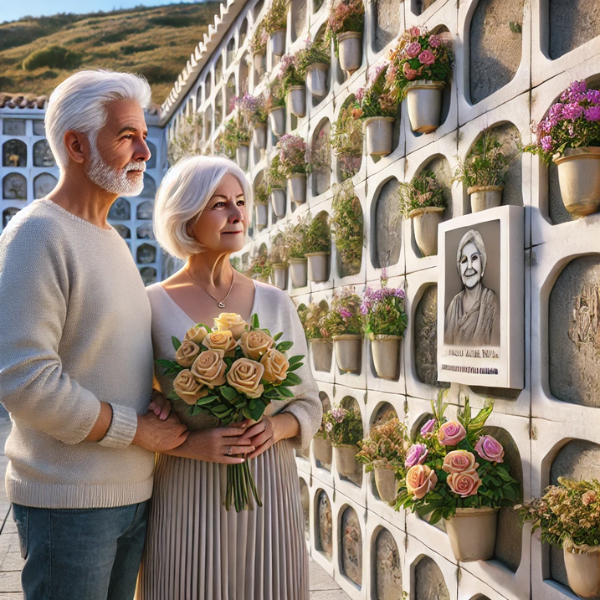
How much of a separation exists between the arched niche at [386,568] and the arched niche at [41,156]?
10.5m

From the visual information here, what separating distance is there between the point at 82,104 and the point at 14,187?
1147cm

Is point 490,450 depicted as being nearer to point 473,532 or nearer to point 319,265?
point 473,532

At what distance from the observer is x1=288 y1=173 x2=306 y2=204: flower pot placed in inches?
177

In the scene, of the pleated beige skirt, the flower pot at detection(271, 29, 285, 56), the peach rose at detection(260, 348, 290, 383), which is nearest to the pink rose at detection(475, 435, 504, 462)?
the pleated beige skirt

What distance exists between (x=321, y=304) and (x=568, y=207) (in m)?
2.34

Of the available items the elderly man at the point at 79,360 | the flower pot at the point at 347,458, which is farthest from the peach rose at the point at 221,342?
the flower pot at the point at 347,458

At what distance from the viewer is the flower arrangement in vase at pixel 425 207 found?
2.72 metres

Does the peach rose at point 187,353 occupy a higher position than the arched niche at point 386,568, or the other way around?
the peach rose at point 187,353

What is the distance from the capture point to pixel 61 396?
152 centimetres

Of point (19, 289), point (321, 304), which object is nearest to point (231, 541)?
point (19, 289)

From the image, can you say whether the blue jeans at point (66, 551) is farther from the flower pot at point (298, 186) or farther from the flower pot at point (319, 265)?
the flower pot at point (298, 186)

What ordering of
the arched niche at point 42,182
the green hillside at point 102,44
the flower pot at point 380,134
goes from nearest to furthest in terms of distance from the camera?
the flower pot at point 380,134 < the arched niche at point 42,182 < the green hillside at point 102,44

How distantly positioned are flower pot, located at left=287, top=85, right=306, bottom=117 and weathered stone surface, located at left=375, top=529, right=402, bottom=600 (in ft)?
8.73

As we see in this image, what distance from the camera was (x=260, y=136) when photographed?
5.53 metres
